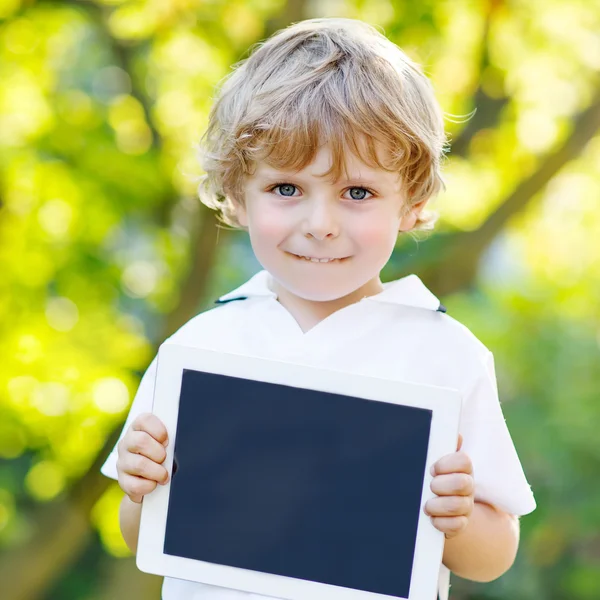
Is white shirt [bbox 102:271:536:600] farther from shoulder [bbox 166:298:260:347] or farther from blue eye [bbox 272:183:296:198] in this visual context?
blue eye [bbox 272:183:296:198]

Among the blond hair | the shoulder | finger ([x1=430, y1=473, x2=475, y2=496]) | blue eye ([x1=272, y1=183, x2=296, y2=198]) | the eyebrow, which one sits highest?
the blond hair

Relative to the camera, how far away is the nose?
51.3 inches

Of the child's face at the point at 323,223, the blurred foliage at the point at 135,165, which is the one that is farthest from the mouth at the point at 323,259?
the blurred foliage at the point at 135,165

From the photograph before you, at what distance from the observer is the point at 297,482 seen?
48.8 inches

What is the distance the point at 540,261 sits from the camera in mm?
5766

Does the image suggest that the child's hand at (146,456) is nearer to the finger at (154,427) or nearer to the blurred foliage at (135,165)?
the finger at (154,427)

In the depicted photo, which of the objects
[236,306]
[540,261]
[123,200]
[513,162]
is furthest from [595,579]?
[236,306]

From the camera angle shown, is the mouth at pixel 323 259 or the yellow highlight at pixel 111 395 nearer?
the mouth at pixel 323 259

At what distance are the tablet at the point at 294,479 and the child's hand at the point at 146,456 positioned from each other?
0.04 feet

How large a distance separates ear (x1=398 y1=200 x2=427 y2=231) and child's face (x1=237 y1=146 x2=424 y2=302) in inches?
2.9

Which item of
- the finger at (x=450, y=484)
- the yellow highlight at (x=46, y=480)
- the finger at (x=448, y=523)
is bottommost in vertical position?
the yellow highlight at (x=46, y=480)

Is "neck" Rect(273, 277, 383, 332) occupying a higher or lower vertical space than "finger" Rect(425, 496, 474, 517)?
higher

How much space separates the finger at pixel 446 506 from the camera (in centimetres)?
119

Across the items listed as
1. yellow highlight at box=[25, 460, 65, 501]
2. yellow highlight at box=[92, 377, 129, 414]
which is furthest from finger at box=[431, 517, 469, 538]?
yellow highlight at box=[25, 460, 65, 501]
